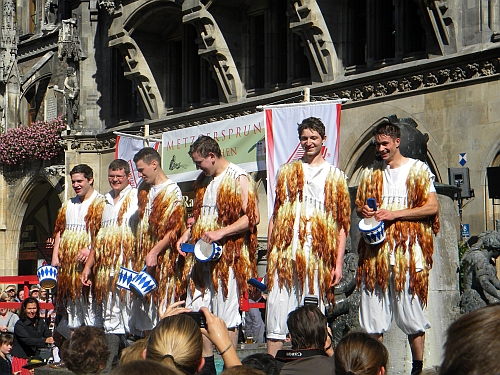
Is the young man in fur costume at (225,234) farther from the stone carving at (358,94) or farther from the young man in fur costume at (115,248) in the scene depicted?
the stone carving at (358,94)

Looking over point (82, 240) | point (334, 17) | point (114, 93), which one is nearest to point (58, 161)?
point (114, 93)

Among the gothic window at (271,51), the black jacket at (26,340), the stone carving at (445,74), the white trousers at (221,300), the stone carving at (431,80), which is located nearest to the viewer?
the white trousers at (221,300)

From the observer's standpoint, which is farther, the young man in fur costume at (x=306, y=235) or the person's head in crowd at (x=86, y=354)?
the young man in fur costume at (x=306, y=235)

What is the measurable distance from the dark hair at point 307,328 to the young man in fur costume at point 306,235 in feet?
6.42

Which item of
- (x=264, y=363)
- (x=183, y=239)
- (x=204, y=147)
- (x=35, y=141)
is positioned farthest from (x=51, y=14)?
(x=264, y=363)

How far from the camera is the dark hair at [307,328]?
4672 millimetres

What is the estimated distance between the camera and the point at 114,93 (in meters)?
26.3

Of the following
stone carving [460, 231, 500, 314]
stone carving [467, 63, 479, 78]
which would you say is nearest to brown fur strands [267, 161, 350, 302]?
stone carving [460, 231, 500, 314]

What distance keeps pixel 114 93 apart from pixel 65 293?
17537 mm

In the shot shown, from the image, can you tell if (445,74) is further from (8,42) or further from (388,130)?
(8,42)

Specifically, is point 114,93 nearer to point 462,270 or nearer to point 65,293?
point 65,293

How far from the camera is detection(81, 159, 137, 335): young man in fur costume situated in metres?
8.68

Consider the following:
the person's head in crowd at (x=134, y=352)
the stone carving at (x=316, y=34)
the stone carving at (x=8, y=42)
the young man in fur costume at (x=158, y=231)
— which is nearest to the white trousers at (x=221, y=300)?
the young man in fur costume at (x=158, y=231)

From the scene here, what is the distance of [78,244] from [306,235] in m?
3.14
